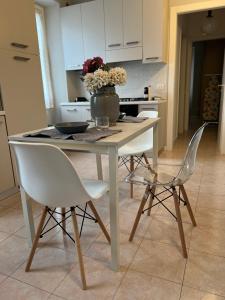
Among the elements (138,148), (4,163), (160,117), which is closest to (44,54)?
(160,117)

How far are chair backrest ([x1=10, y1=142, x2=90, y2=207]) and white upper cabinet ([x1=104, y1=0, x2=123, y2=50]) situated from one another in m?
3.04

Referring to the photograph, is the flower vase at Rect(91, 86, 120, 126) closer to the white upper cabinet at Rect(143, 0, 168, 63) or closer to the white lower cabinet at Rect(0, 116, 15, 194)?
the white lower cabinet at Rect(0, 116, 15, 194)

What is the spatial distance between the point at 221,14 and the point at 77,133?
454 centimetres

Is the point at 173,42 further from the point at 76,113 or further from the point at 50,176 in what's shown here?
the point at 50,176

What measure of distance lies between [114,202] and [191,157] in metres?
0.64

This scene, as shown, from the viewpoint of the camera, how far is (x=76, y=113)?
3.88 metres

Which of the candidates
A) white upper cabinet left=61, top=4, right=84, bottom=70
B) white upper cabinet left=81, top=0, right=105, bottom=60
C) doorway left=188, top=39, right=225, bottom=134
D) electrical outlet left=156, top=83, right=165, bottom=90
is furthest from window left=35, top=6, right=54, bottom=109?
doorway left=188, top=39, right=225, bottom=134

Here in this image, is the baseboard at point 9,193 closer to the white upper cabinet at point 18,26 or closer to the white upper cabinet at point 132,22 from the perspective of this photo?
the white upper cabinet at point 18,26

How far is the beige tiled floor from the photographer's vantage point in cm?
122

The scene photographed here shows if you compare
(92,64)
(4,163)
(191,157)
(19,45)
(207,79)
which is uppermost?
(19,45)

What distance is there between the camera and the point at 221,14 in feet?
14.3

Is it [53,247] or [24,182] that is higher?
[24,182]

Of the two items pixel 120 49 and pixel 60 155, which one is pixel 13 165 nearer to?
pixel 60 155

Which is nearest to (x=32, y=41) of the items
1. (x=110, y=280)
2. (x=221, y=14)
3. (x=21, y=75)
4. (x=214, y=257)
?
(x=21, y=75)
